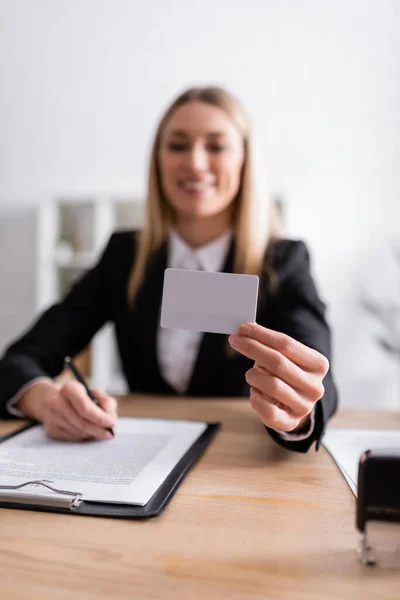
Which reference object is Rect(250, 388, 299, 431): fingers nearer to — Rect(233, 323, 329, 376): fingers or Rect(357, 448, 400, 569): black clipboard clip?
Rect(233, 323, 329, 376): fingers

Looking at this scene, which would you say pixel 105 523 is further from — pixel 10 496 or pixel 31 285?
pixel 31 285

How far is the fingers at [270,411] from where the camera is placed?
0.61 metres

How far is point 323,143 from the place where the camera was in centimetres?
285

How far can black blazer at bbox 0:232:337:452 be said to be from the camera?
1.13 metres

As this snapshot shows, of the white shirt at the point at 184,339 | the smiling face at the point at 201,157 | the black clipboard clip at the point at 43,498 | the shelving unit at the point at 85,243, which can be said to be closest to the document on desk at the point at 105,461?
the black clipboard clip at the point at 43,498

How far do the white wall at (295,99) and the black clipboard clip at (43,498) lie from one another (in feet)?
7.57

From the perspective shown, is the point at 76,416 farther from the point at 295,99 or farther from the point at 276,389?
the point at 295,99

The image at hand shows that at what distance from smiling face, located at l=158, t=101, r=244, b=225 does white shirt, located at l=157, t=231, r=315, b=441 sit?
0.10 meters

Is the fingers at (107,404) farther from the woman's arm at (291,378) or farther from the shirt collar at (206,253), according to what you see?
the shirt collar at (206,253)

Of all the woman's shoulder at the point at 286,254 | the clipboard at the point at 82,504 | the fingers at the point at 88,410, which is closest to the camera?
the clipboard at the point at 82,504

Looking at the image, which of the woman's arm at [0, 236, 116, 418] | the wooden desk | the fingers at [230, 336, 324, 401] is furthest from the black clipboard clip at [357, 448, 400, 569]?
the woman's arm at [0, 236, 116, 418]

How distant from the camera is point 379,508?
1.39ft

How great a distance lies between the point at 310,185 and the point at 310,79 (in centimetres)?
57

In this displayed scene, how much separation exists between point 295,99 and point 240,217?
1797 mm
